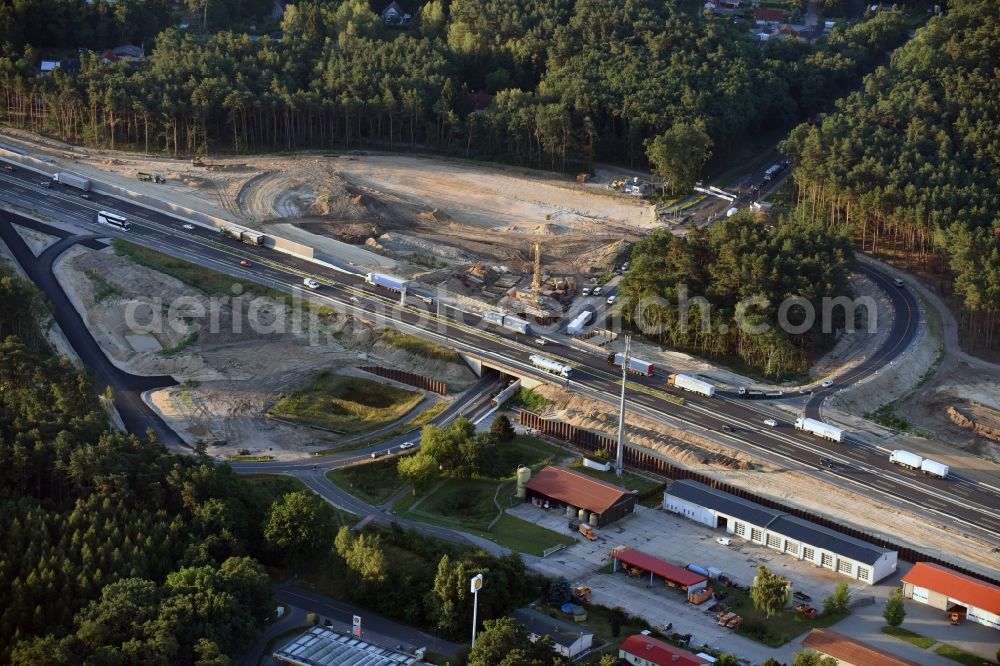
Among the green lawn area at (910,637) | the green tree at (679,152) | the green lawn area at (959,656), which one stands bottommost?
the green lawn area at (959,656)

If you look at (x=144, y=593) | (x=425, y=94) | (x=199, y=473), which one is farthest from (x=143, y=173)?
(x=144, y=593)

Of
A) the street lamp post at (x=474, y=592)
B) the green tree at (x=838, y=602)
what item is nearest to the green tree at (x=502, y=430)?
the street lamp post at (x=474, y=592)

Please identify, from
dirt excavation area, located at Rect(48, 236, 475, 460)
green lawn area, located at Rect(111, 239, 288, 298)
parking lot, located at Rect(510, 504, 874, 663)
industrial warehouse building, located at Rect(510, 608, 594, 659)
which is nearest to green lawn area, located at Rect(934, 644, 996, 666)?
parking lot, located at Rect(510, 504, 874, 663)

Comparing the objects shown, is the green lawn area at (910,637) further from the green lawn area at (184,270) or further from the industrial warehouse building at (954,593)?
the green lawn area at (184,270)

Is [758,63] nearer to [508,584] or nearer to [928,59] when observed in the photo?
[928,59]

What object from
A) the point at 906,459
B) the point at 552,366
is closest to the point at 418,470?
the point at 552,366
